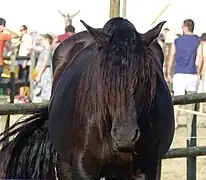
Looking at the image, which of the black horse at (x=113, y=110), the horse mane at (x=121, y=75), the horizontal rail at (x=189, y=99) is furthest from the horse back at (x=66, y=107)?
the horizontal rail at (x=189, y=99)

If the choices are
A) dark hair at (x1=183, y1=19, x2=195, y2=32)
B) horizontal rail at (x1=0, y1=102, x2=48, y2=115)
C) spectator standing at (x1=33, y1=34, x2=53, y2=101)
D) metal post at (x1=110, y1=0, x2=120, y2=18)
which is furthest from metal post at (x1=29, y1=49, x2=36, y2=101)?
horizontal rail at (x1=0, y1=102, x2=48, y2=115)

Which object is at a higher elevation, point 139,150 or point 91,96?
point 91,96

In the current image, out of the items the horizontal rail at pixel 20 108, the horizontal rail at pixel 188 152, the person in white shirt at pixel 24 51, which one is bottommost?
the horizontal rail at pixel 188 152

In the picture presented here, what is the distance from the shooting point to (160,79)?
4465 millimetres

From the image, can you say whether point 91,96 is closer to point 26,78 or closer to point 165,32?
point 26,78

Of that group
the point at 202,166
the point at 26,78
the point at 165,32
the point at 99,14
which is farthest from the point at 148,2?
the point at 202,166

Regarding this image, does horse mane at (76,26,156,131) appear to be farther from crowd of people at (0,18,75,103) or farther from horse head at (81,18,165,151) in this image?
crowd of people at (0,18,75,103)

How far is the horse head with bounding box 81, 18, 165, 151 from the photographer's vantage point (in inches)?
146

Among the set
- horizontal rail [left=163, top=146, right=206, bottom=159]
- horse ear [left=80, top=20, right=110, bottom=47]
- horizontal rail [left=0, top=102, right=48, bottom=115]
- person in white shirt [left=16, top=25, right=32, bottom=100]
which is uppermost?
person in white shirt [left=16, top=25, right=32, bottom=100]

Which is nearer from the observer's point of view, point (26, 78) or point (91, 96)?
point (91, 96)

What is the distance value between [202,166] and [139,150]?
14.8 ft

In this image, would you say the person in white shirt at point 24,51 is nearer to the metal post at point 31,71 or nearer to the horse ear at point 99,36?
the metal post at point 31,71

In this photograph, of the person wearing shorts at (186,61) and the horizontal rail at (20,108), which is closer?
the horizontal rail at (20,108)

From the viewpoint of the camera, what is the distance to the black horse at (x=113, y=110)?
3773 mm
